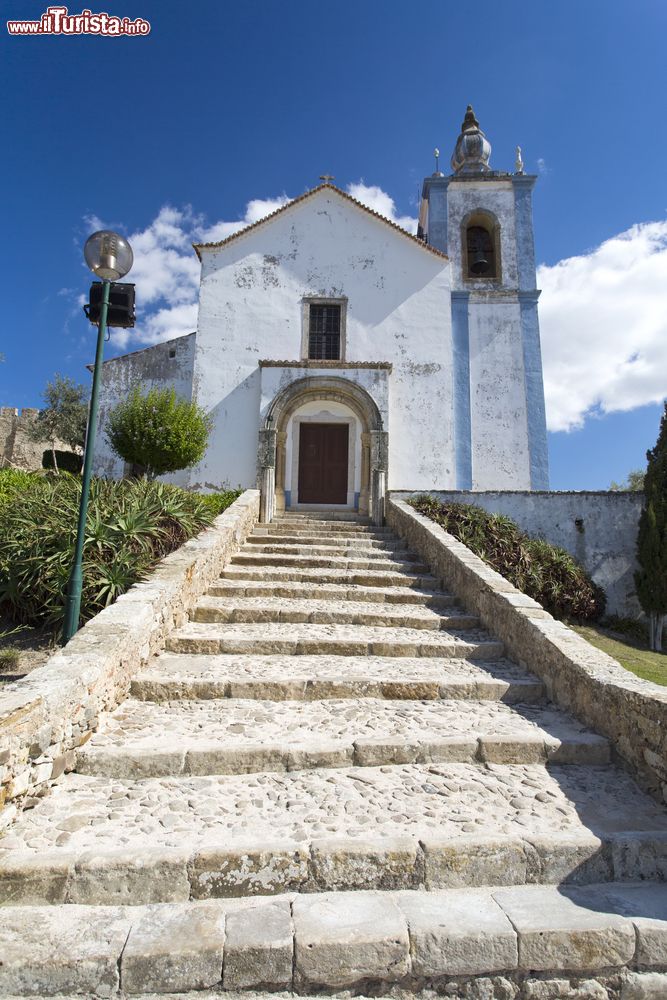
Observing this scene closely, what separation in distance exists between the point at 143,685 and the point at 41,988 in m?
2.20

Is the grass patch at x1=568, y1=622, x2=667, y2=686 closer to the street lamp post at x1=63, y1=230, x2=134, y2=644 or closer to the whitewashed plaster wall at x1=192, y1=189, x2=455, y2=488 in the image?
the whitewashed plaster wall at x1=192, y1=189, x2=455, y2=488

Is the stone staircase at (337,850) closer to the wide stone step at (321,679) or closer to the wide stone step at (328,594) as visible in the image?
the wide stone step at (321,679)

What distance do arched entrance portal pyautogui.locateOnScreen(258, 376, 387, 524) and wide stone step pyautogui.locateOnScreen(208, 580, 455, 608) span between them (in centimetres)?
542

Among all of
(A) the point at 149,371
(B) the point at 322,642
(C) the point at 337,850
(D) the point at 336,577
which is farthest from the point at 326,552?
(A) the point at 149,371

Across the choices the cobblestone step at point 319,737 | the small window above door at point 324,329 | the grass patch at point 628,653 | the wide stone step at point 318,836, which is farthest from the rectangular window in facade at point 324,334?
the wide stone step at point 318,836

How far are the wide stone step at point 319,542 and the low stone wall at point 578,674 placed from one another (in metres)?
2.23

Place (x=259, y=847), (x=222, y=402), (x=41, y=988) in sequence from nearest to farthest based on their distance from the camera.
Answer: (x=41, y=988) → (x=259, y=847) → (x=222, y=402)

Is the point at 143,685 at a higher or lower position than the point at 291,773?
higher

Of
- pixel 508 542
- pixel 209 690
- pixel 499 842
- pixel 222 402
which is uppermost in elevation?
pixel 222 402

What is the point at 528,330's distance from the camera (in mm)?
15430

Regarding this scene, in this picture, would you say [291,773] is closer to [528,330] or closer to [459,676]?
[459,676]

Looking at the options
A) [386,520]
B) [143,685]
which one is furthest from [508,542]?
[143,685]

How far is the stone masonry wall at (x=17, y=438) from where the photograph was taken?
80.3 ft

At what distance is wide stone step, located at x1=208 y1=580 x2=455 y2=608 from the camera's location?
670 centimetres
